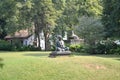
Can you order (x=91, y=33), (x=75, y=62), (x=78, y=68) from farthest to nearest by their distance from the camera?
(x=91, y=33), (x=75, y=62), (x=78, y=68)

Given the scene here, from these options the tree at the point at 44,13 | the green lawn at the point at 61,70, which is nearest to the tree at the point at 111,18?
the tree at the point at 44,13

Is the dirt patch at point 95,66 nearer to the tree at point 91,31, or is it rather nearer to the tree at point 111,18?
the tree at point 111,18

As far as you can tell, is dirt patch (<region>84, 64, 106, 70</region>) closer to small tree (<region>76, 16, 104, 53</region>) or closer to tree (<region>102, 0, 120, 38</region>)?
tree (<region>102, 0, 120, 38</region>)

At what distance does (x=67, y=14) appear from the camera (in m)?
57.3

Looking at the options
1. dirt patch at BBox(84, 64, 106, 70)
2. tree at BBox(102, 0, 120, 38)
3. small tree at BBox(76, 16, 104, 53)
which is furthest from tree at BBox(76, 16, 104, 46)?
dirt patch at BBox(84, 64, 106, 70)

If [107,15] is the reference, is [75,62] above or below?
below

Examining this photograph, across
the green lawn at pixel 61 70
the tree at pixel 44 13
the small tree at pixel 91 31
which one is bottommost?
the green lawn at pixel 61 70

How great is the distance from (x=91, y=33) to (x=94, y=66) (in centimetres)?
2272

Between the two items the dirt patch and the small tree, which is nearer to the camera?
the dirt patch

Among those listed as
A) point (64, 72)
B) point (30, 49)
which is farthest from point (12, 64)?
point (30, 49)

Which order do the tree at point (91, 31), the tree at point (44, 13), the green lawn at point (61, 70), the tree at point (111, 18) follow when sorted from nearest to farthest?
the green lawn at point (61, 70), the tree at point (111, 18), the tree at point (91, 31), the tree at point (44, 13)

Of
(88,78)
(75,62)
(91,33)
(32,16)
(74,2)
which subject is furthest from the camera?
(74,2)

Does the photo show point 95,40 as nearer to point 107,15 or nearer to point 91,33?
point 91,33

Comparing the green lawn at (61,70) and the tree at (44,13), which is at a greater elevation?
the tree at (44,13)
